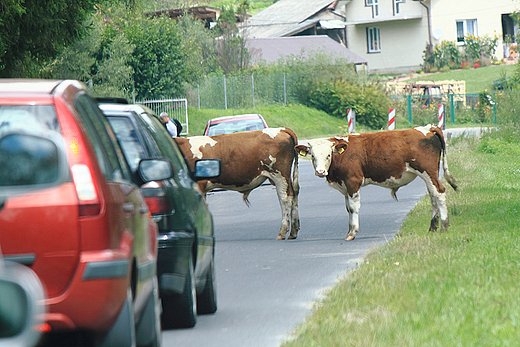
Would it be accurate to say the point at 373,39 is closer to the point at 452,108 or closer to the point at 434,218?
the point at 452,108

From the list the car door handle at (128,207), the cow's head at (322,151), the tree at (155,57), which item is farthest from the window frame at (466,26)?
the car door handle at (128,207)

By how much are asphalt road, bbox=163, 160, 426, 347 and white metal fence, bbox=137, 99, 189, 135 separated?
17.7 metres

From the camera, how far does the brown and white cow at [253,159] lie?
13.1 metres

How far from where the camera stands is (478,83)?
56.0 m

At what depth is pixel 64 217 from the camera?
12.7ft

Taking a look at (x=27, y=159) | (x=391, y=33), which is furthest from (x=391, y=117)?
(x=391, y=33)

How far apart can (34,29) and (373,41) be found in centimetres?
5859

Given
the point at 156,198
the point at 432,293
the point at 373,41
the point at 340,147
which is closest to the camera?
the point at 156,198

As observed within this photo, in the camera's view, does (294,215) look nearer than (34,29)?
Yes

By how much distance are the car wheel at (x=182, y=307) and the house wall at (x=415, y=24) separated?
2433 inches

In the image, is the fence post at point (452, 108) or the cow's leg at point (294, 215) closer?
the cow's leg at point (294, 215)

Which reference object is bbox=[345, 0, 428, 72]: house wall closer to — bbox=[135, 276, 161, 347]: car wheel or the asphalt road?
the asphalt road

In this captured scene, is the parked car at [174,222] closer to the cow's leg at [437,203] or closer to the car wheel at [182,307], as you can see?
the car wheel at [182,307]

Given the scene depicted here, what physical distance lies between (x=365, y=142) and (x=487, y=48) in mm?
55865
